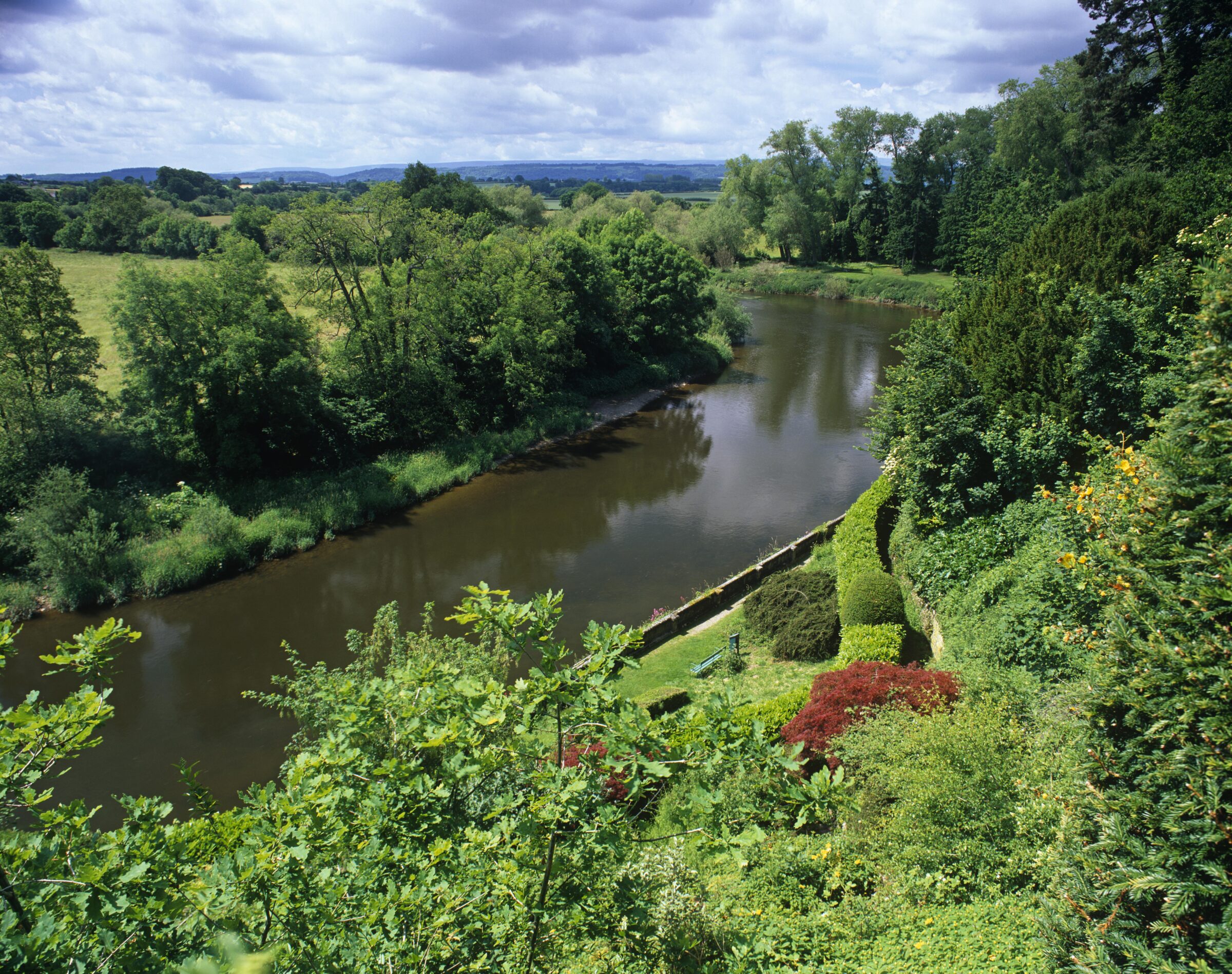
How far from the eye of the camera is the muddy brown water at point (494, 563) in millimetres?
14086

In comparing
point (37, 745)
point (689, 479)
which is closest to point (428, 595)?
point (689, 479)

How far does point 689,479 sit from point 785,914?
1973 centimetres

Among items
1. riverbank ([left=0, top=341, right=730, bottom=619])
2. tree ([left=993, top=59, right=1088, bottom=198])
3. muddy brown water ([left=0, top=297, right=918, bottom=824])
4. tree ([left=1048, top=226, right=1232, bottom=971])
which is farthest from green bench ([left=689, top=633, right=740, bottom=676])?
tree ([left=993, top=59, right=1088, bottom=198])

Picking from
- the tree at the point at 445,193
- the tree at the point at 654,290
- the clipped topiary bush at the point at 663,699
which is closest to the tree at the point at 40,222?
the tree at the point at 445,193

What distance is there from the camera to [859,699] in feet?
32.7

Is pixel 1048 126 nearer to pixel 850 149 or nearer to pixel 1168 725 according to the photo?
pixel 850 149

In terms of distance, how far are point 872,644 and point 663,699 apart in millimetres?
3941

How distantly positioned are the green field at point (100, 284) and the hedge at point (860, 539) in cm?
2177

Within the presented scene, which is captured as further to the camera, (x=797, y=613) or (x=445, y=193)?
(x=445, y=193)

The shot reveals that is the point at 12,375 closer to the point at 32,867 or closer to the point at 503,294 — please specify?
the point at 503,294

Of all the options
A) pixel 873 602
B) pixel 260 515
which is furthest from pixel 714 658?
pixel 260 515

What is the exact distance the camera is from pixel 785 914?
266 inches

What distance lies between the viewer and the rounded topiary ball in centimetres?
1363

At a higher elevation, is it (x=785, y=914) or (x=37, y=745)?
(x=37, y=745)
